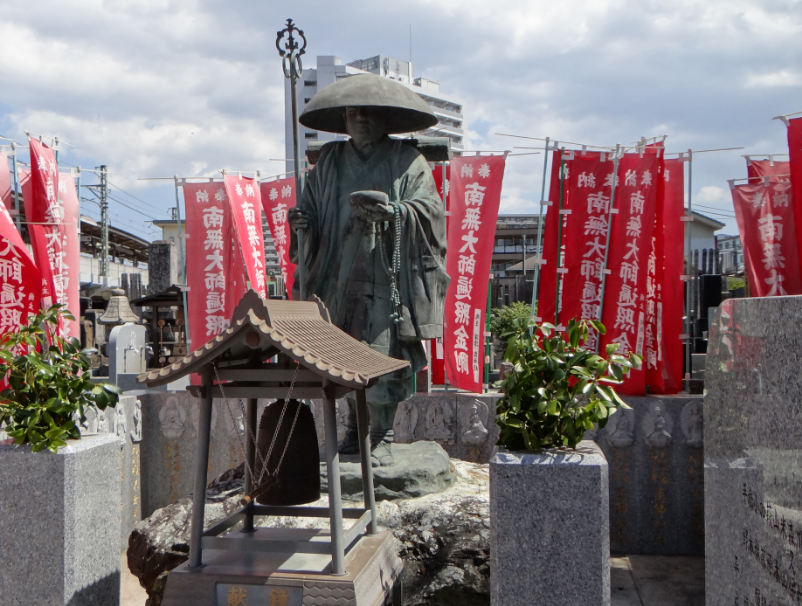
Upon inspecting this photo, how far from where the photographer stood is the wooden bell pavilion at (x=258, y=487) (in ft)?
11.0

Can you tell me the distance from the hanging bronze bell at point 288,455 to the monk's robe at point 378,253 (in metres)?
1.40

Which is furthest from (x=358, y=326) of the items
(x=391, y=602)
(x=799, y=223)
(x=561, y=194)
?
(x=799, y=223)

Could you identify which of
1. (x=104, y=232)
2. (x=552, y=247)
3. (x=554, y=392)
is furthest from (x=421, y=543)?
(x=104, y=232)

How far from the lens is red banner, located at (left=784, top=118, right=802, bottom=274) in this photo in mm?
6957

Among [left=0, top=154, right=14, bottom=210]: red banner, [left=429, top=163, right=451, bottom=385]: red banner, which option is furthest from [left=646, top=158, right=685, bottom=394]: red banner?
[left=0, top=154, right=14, bottom=210]: red banner

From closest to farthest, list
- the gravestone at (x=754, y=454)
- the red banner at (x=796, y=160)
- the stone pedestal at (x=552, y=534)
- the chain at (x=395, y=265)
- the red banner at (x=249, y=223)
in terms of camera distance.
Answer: the gravestone at (x=754, y=454), the stone pedestal at (x=552, y=534), the chain at (x=395, y=265), the red banner at (x=796, y=160), the red banner at (x=249, y=223)

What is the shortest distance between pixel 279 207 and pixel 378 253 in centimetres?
416

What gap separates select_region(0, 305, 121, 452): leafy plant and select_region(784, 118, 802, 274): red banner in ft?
21.6

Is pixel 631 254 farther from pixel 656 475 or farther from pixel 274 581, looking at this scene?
pixel 274 581

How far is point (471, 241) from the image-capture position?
8062mm

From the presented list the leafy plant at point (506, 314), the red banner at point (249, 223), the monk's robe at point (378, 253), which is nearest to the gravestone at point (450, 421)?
the monk's robe at point (378, 253)

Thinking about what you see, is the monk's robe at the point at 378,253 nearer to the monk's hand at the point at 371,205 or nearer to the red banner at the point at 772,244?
the monk's hand at the point at 371,205

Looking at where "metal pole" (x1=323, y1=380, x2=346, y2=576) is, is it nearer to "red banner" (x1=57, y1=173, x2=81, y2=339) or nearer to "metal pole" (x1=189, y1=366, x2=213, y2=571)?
"metal pole" (x1=189, y1=366, x2=213, y2=571)

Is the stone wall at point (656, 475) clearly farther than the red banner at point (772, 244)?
No
